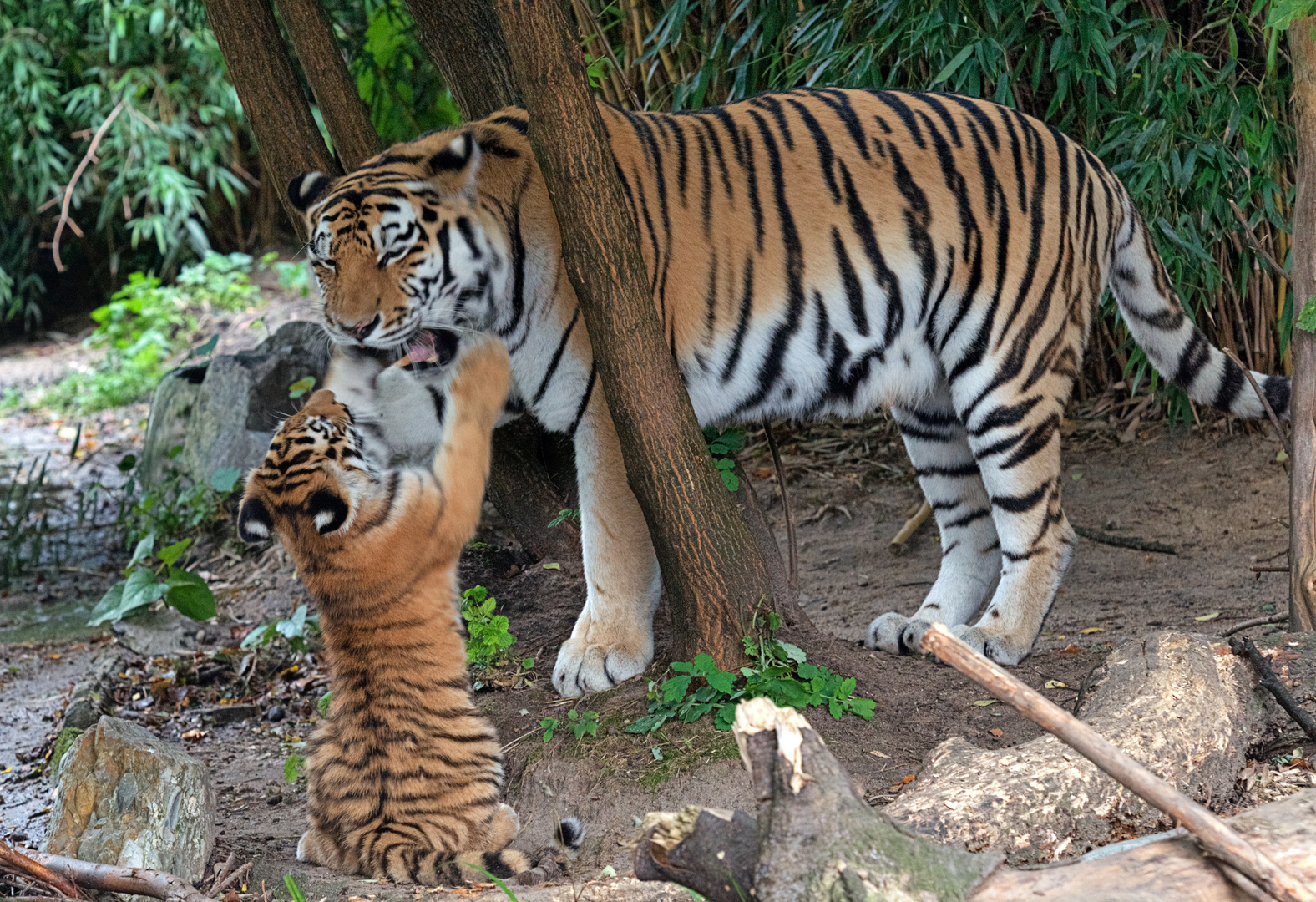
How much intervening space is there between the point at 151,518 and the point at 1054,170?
4.43m

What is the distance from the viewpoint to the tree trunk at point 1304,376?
2926mm

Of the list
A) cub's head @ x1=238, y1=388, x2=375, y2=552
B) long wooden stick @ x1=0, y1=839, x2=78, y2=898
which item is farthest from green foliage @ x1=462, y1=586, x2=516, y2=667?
long wooden stick @ x1=0, y1=839, x2=78, y2=898

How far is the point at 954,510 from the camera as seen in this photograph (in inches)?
157

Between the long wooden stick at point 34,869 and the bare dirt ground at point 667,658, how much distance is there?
0.42 m

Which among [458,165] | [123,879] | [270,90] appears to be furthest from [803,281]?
[123,879]

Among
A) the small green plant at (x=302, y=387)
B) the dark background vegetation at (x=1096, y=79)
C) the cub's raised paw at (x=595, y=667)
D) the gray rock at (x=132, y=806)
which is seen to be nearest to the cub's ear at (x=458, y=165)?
the dark background vegetation at (x=1096, y=79)

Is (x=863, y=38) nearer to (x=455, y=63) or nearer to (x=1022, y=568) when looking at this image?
(x=455, y=63)

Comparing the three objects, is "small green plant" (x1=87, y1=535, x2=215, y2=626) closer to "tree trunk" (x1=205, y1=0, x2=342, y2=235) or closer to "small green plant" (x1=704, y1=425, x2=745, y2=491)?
"tree trunk" (x1=205, y1=0, x2=342, y2=235)

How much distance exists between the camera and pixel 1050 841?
2266 mm

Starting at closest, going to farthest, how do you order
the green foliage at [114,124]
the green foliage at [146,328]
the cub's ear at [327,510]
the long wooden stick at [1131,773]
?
the long wooden stick at [1131,773] < the cub's ear at [327,510] < the green foliage at [146,328] < the green foliage at [114,124]

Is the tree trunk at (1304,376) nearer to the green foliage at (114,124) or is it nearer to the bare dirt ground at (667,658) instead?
the bare dirt ground at (667,658)

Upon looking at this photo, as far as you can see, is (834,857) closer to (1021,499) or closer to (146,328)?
(1021,499)

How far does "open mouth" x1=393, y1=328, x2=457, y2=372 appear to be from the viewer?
3377 mm

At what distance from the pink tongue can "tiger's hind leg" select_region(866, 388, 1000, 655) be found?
5.15ft
